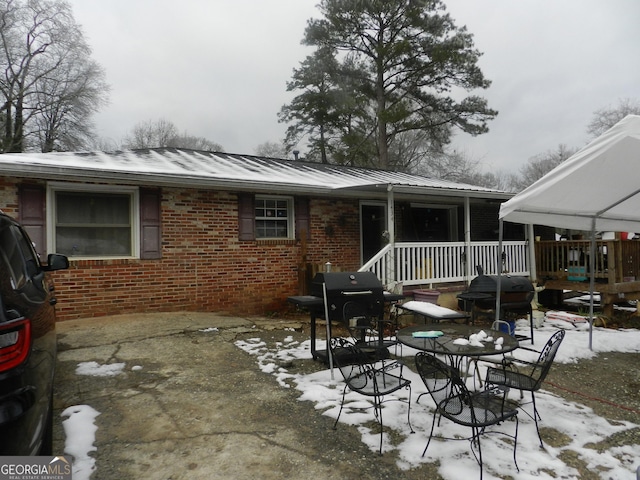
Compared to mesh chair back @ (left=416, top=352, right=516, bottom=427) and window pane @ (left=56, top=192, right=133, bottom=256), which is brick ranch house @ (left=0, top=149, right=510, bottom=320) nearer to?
window pane @ (left=56, top=192, right=133, bottom=256)

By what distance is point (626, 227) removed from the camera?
743cm

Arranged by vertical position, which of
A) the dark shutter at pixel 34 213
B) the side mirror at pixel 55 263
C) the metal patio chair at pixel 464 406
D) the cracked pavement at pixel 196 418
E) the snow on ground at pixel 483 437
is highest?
the dark shutter at pixel 34 213

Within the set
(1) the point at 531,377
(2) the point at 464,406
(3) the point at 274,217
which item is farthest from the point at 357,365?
(3) the point at 274,217

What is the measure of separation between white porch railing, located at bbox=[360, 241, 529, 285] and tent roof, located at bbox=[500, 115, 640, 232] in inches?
106

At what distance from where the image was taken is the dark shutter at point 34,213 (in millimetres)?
6539

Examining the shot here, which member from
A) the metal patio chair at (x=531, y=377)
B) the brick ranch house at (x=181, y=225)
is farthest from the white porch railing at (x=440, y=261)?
the metal patio chair at (x=531, y=377)

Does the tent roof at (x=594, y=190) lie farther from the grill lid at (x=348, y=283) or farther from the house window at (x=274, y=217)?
the house window at (x=274, y=217)

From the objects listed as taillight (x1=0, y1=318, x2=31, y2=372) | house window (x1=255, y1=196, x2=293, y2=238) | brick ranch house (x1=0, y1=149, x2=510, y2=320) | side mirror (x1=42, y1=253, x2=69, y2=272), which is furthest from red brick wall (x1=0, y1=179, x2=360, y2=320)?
taillight (x1=0, y1=318, x2=31, y2=372)

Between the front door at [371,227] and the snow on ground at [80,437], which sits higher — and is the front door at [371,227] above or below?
above

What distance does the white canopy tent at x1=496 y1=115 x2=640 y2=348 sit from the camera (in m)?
4.75

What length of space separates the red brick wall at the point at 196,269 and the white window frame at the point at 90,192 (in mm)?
213

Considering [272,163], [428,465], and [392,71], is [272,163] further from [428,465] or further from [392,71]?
[392,71]

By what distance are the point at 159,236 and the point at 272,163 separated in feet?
16.0

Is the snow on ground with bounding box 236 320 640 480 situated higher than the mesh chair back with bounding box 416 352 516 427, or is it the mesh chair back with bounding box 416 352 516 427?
→ the mesh chair back with bounding box 416 352 516 427
